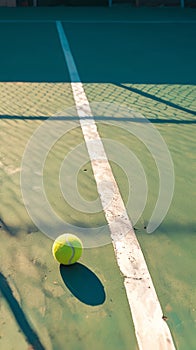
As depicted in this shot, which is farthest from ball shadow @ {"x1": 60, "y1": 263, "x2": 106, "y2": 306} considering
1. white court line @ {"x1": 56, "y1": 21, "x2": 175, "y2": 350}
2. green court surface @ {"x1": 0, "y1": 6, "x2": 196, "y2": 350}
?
white court line @ {"x1": 56, "y1": 21, "x2": 175, "y2": 350}

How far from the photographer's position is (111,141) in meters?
4.21

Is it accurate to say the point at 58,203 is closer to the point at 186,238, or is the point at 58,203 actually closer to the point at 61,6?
the point at 186,238

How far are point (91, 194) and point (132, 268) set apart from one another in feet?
2.87

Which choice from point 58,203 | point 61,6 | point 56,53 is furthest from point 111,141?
point 61,6

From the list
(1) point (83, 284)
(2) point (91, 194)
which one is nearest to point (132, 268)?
(1) point (83, 284)

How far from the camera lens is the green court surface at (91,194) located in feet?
7.11

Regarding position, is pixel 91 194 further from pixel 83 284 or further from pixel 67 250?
pixel 83 284

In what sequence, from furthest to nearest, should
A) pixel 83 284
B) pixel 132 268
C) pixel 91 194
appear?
1. pixel 91 194
2. pixel 132 268
3. pixel 83 284

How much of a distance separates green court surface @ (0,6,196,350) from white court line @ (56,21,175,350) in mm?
41

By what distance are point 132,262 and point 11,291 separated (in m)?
0.73

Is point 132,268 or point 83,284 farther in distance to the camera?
point 132,268

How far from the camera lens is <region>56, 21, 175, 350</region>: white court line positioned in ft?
6.92

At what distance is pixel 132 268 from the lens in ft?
8.32

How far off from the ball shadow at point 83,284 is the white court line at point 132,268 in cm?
16
